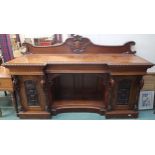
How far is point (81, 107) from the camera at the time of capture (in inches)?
81.0

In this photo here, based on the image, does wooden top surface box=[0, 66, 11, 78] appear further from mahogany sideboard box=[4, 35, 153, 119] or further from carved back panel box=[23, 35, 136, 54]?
carved back panel box=[23, 35, 136, 54]

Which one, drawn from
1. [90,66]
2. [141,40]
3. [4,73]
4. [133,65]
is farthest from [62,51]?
[141,40]

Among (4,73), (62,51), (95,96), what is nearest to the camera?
(4,73)

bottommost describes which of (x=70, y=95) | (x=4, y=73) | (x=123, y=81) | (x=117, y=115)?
(x=117, y=115)

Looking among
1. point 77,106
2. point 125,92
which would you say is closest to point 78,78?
point 77,106

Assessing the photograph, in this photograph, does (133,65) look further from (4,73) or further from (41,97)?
(4,73)

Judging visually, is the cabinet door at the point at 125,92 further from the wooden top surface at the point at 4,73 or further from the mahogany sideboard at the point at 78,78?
the wooden top surface at the point at 4,73

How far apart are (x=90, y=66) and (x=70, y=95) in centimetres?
74

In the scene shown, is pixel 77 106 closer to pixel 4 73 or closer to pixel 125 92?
pixel 125 92

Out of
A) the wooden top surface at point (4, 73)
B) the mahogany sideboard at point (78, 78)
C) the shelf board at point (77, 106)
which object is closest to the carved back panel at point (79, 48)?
the mahogany sideboard at point (78, 78)

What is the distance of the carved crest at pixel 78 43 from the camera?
194 centimetres

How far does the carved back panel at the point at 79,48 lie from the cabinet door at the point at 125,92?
44 cm

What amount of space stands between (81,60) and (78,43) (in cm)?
32

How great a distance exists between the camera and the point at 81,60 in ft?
5.70
